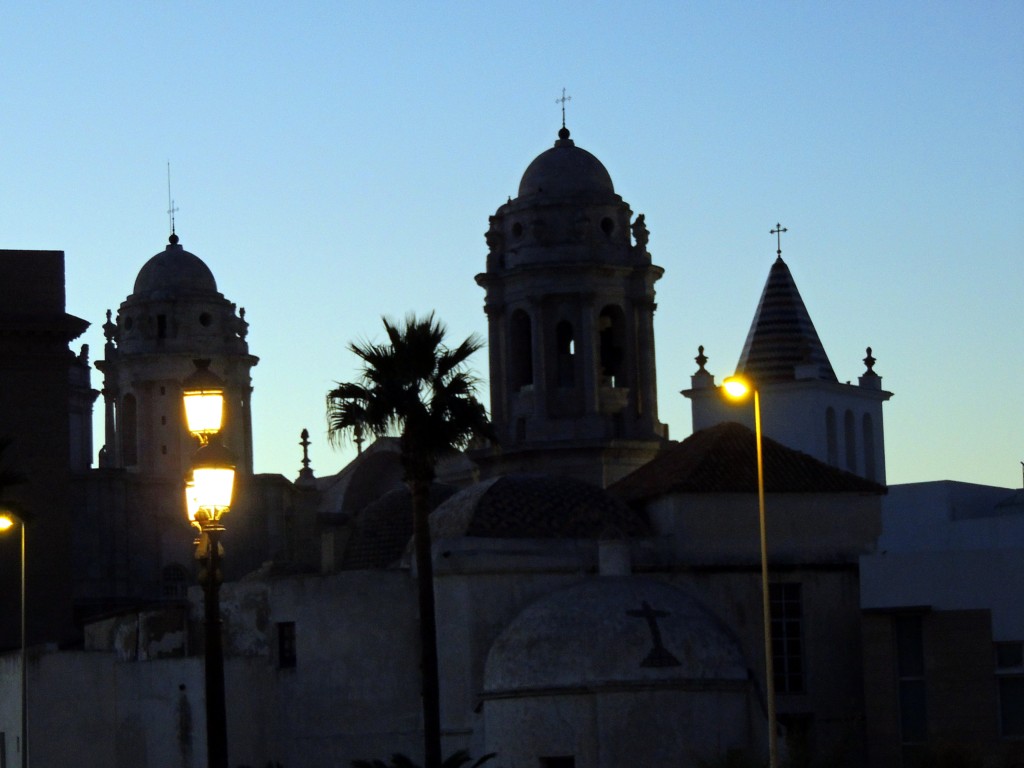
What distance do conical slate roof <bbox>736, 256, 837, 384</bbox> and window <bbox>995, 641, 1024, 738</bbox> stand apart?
26.9m

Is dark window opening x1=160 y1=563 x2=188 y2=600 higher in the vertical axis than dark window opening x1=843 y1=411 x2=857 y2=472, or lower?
lower

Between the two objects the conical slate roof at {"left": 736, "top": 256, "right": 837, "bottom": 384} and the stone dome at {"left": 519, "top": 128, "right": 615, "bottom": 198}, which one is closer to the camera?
the stone dome at {"left": 519, "top": 128, "right": 615, "bottom": 198}

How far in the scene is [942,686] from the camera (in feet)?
151

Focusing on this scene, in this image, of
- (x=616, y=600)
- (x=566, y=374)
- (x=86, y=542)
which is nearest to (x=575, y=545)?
(x=616, y=600)

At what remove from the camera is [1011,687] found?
45750 mm

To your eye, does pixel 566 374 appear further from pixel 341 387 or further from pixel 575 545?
pixel 341 387

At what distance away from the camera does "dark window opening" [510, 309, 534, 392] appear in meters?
67.8

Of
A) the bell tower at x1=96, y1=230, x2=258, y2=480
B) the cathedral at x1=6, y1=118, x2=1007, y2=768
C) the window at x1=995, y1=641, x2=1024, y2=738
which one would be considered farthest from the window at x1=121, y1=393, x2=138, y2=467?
the window at x1=995, y1=641, x2=1024, y2=738

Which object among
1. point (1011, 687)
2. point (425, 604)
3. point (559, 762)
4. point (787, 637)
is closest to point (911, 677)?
point (1011, 687)

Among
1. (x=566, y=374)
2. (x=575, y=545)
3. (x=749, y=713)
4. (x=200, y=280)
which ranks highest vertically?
(x=200, y=280)

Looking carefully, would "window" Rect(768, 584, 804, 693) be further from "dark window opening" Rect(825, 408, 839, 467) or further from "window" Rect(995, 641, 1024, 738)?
"dark window opening" Rect(825, 408, 839, 467)

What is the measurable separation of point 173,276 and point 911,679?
42.7 m

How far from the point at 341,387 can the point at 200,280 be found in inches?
1716

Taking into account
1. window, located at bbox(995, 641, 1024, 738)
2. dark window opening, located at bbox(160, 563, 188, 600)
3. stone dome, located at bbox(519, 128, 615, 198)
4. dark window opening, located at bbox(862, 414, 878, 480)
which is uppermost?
stone dome, located at bbox(519, 128, 615, 198)
